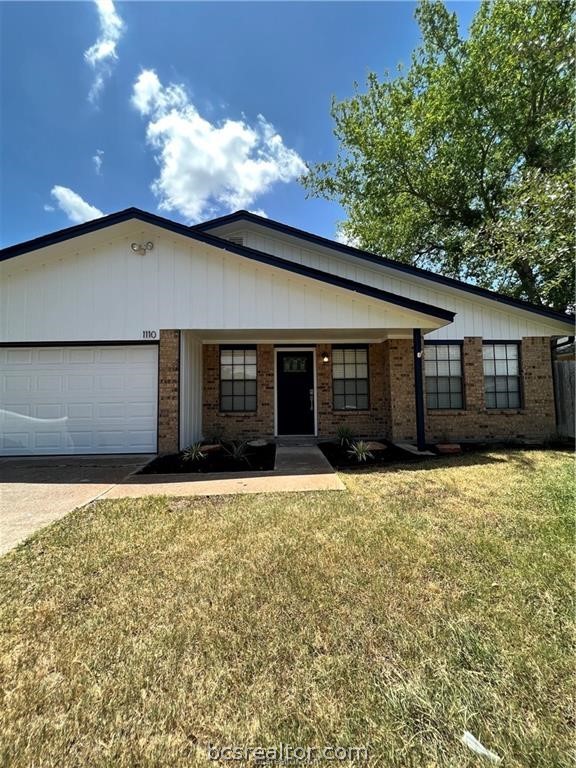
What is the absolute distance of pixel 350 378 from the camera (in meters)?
10.2

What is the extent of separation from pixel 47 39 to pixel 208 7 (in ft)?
14.3

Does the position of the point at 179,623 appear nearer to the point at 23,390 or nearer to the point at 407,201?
the point at 23,390

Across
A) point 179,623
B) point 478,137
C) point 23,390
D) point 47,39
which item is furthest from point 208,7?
point 179,623

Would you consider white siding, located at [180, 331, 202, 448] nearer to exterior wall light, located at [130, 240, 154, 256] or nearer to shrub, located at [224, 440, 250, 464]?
shrub, located at [224, 440, 250, 464]

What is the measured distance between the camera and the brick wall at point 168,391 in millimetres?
7891

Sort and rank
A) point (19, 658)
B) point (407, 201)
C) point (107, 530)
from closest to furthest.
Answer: point (19, 658) < point (107, 530) < point (407, 201)

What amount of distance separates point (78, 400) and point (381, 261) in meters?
8.81

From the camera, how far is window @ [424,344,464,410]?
10.0 meters

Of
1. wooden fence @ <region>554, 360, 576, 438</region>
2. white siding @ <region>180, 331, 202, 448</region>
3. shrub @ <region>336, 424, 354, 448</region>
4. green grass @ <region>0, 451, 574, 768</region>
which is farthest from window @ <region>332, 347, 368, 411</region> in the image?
green grass @ <region>0, 451, 574, 768</region>

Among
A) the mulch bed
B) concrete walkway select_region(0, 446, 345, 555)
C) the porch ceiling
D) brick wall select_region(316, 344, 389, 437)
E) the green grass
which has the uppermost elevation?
the porch ceiling

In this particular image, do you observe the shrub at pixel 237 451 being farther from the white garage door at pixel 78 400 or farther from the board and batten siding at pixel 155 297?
the board and batten siding at pixel 155 297

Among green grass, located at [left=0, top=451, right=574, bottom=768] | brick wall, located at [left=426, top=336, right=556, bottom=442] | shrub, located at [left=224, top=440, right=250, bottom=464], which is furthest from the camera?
brick wall, located at [left=426, top=336, right=556, bottom=442]

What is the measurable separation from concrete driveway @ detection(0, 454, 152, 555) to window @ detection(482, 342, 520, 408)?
9.37m

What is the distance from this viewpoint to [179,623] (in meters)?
2.35
